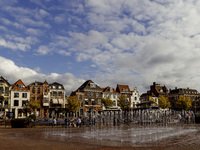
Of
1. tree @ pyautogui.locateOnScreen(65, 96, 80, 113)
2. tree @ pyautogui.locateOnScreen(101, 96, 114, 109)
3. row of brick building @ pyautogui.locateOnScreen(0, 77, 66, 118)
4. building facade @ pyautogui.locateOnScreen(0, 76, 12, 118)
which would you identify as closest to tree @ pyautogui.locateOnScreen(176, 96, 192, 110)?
tree @ pyautogui.locateOnScreen(101, 96, 114, 109)

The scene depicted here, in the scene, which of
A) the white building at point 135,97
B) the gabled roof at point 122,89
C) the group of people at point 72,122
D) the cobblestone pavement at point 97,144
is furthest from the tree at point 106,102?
the cobblestone pavement at point 97,144

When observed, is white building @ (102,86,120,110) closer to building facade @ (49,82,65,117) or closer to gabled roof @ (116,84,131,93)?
gabled roof @ (116,84,131,93)

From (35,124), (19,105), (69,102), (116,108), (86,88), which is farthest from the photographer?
(116,108)

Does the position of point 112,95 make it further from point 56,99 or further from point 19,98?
point 19,98

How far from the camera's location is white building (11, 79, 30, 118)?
2217 inches

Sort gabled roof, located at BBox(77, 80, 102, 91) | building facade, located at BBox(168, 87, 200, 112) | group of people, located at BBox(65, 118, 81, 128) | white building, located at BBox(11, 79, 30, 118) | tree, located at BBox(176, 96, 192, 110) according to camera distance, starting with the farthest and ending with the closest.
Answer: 1. building facade, located at BBox(168, 87, 200, 112)
2. tree, located at BBox(176, 96, 192, 110)
3. gabled roof, located at BBox(77, 80, 102, 91)
4. white building, located at BBox(11, 79, 30, 118)
5. group of people, located at BBox(65, 118, 81, 128)

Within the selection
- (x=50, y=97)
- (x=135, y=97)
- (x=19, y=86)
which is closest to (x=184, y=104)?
(x=135, y=97)

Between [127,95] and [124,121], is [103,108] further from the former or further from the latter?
[124,121]

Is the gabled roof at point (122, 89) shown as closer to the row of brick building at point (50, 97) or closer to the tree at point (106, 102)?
the row of brick building at point (50, 97)

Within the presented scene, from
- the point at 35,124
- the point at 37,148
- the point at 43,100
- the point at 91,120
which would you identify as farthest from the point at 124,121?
the point at 43,100

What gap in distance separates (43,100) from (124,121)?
3074cm

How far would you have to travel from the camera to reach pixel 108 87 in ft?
243

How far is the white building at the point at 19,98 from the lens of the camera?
56312 millimetres

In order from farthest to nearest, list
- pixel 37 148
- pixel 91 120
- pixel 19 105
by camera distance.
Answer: pixel 19 105
pixel 91 120
pixel 37 148
